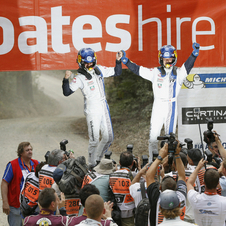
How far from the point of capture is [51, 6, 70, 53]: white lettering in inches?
327

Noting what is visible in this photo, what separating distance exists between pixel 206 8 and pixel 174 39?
104 centimetres

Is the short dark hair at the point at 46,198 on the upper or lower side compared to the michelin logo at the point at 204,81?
lower

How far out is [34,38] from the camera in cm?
831

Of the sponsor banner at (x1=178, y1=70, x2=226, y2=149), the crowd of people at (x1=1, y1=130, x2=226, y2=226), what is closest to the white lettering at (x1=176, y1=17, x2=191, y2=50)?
the sponsor banner at (x1=178, y1=70, x2=226, y2=149)

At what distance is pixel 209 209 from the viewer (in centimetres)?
370

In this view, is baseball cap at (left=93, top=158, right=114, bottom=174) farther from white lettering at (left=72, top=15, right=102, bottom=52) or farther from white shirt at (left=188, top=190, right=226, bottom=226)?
white lettering at (left=72, top=15, right=102, bottom=52)

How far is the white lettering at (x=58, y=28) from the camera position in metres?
8.30

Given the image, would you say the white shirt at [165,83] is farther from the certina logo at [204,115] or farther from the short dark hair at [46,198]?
the short dark hair at [46,198]

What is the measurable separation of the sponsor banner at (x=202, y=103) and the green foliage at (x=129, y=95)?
5600mm

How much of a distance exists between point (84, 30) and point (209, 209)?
570 centimetres

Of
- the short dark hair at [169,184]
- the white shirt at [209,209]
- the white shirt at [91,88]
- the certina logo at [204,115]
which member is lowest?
the white shirt at [209,209]

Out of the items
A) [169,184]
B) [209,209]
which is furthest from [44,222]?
[209,209]

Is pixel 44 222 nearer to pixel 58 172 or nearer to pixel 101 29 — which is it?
pixel 58 172

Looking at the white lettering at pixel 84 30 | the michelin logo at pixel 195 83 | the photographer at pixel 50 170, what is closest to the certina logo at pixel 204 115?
the michelin logo at pixel 195 83
